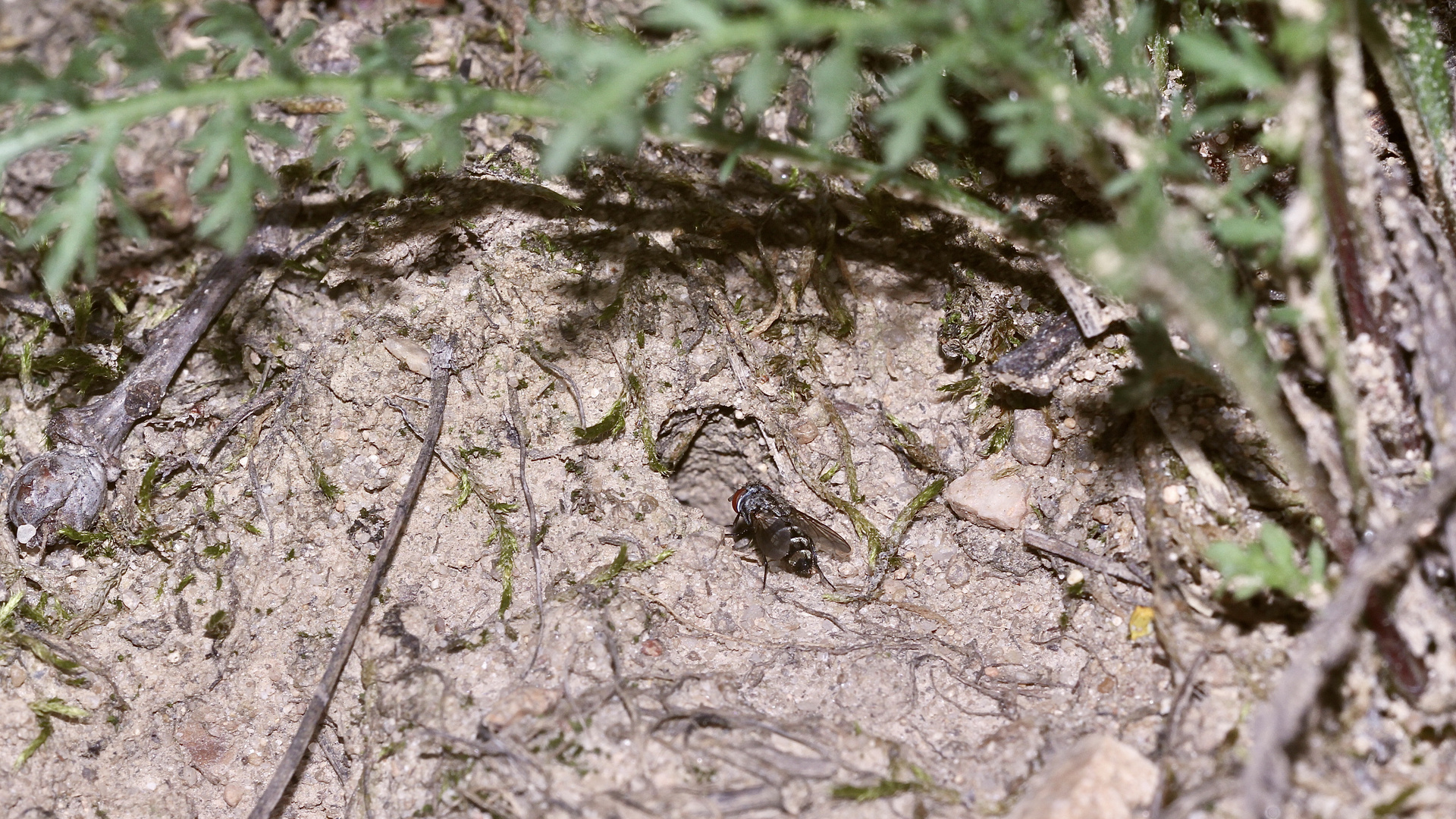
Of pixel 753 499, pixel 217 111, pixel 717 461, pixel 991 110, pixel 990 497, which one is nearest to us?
pixel 991 110

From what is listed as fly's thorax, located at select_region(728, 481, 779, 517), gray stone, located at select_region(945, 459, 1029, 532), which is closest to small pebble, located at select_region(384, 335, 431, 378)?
fly's thorax, located at select_region(728, 481, 779, 517)

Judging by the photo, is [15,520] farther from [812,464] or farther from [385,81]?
[812,464]

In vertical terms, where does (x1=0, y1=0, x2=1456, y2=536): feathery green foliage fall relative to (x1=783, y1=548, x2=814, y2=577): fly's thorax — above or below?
above

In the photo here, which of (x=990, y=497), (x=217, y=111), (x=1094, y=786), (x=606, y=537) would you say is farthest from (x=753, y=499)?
(x=217, y=111)

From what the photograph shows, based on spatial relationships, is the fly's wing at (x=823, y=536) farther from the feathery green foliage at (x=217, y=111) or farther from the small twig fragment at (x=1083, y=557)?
the feathery green foliage at (x=217, y=111)

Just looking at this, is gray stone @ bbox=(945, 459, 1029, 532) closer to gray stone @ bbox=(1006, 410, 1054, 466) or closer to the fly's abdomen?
gray stone @ bbox=(1006, 410, 1054, 466)

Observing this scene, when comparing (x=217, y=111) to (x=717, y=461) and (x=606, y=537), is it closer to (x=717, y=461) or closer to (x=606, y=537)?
(x=606, y=537)

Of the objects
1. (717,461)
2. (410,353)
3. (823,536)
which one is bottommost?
(717,461)
